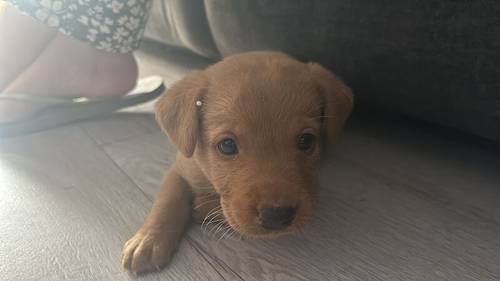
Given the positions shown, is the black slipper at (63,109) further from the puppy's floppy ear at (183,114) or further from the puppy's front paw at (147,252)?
the puppy's front paw at (147,252)

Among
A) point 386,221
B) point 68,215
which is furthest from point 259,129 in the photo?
point 68,215

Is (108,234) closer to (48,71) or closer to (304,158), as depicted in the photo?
(304,158)

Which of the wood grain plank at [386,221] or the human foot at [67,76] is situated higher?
the wood grain plank at [386,221]

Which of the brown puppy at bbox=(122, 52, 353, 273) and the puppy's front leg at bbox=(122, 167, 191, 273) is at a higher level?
the brown puppy at bbox=(122, 52, 353, 273)

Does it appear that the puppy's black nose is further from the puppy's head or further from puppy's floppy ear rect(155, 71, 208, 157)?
puppy's floppy ear rect(155, 71, 208, 157)

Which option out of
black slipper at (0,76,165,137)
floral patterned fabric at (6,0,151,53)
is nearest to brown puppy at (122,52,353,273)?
floral patterned fabric at (6,0,151,53)

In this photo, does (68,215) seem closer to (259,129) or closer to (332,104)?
(259,129)

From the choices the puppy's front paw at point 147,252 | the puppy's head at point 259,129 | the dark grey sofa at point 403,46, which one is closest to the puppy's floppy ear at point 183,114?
the puppy's head at point 259,129
